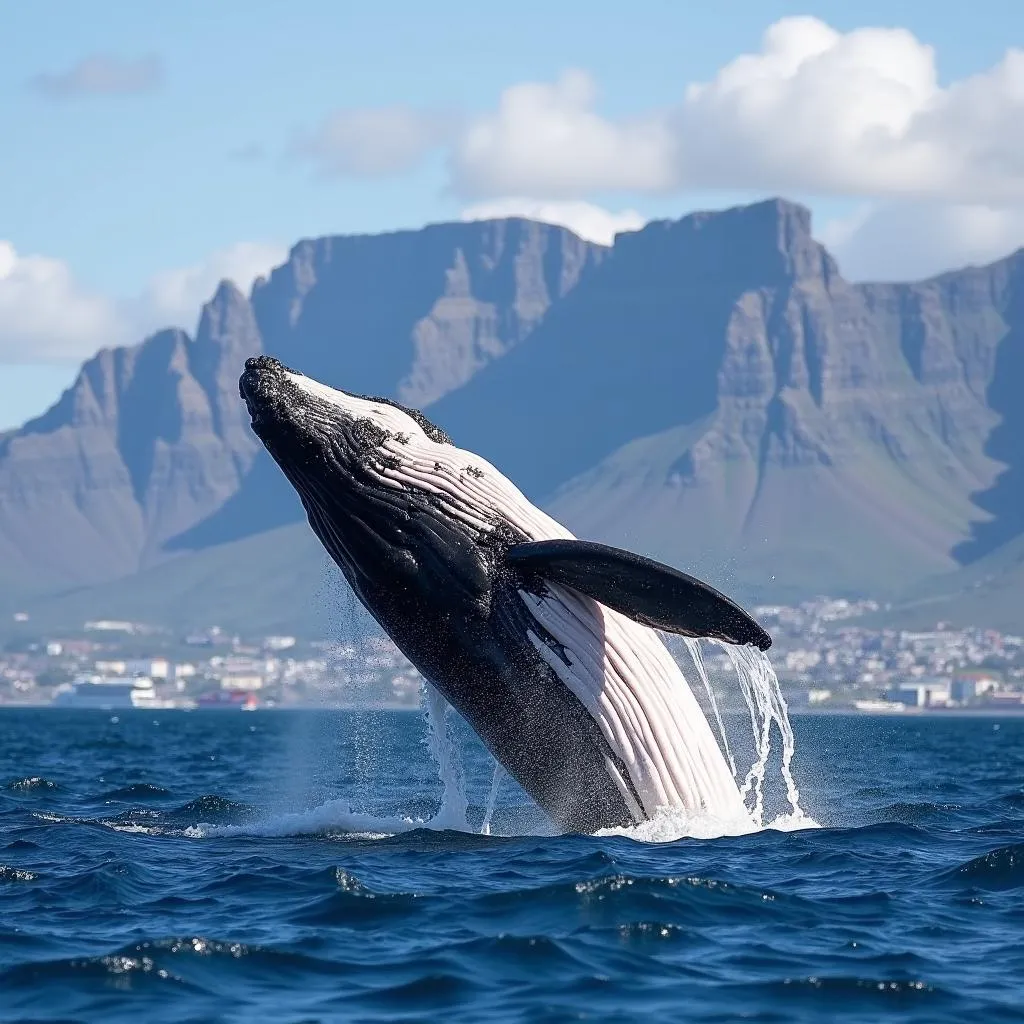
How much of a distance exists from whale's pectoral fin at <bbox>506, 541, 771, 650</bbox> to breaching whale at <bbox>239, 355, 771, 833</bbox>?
0.22m

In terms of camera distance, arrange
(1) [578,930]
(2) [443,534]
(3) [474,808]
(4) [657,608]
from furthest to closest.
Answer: (3) [474,808] < (2) [443,534] < (4) [657,608] < (1) [578,930]

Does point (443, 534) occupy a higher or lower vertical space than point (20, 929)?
higher

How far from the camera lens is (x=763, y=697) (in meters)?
15.2

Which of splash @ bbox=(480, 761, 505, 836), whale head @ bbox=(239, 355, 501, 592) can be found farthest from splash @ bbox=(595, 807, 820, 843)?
whale head @ bbox=(239, 355, 501, 592)

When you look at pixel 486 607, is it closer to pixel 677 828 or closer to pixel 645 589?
pixel 645 589

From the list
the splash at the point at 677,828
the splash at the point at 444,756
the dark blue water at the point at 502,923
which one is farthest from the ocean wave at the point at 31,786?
the splash at the point at 677,828

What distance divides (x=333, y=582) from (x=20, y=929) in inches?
173

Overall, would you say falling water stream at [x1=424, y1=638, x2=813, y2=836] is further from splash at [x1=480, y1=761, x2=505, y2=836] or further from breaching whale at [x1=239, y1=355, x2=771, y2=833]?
breaching whale at [x1=239, y1=355, x2=771, y2=833]

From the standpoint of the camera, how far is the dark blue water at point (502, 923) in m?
10.5

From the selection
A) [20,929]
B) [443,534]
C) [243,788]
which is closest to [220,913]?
[20,929]

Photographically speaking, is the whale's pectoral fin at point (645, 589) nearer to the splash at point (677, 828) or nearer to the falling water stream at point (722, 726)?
the falling water stream at point (722, 726)

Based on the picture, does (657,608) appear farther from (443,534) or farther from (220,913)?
(220,913)

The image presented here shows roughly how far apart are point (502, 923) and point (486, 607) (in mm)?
2725

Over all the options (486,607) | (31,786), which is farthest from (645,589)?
(31,786)
